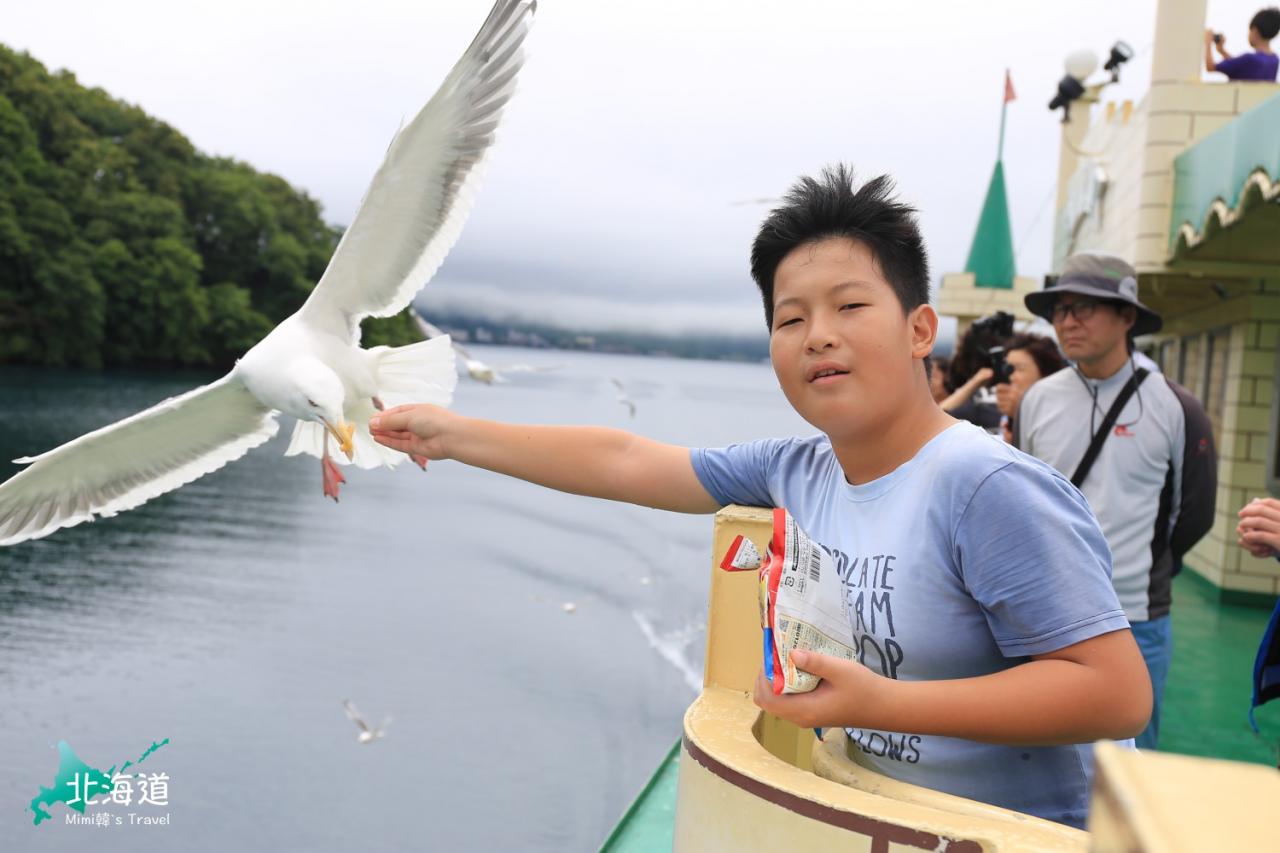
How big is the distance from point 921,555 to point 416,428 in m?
0.92

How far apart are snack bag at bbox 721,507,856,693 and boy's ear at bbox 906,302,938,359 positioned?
326 mm

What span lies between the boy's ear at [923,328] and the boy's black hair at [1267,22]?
6.84 meters

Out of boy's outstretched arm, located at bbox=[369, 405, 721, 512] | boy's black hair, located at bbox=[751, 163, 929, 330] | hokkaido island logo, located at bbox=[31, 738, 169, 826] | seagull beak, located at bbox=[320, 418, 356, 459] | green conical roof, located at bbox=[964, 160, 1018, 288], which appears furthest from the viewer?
green conical roof, located at bbox=[964, 160, 1018, 288]

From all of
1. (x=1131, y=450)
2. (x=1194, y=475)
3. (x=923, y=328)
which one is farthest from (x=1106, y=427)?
(x=923, y=328)

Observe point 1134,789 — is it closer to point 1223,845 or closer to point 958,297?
point 1223,845

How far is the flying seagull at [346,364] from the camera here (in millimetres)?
3100

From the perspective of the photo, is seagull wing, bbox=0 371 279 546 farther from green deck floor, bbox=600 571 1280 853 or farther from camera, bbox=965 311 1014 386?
camera, bbox=965 311 1014 386

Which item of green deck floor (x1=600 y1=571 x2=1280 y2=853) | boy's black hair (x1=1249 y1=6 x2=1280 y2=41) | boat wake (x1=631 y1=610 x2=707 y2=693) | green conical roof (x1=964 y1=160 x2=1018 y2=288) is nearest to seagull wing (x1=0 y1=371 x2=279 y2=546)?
green deck floor (x1=600 y1=571 x2=1280 y2=853)

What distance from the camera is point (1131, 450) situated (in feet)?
8.71

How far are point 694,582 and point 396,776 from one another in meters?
7.24

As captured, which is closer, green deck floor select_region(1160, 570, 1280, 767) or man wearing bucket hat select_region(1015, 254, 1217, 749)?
man wearing bucket hat select_region(1015, 254, 1217, 749)

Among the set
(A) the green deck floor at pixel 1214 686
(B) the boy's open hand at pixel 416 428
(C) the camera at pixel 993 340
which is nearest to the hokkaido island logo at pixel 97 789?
(C) the camera at pixel 993 340

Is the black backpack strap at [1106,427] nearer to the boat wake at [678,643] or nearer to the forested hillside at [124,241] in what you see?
the boat wake at [678,643]

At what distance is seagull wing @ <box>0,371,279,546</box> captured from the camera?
11.2 ft
